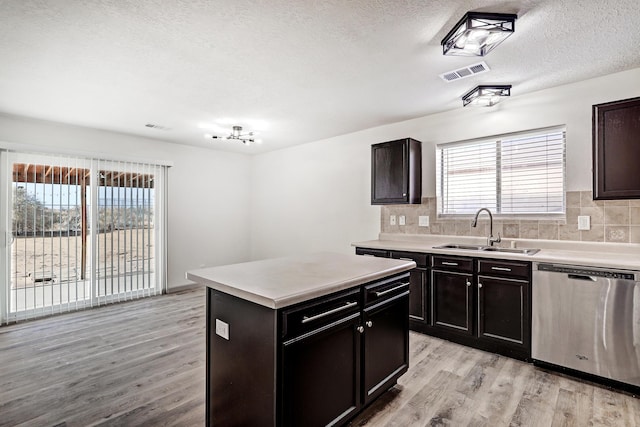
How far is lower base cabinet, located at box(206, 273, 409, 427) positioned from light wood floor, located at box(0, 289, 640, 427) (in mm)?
353

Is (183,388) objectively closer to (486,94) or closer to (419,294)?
(419,294)

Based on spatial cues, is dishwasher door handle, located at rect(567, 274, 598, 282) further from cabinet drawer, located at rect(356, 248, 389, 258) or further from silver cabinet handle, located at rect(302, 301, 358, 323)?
silver cabinet handle, located at rect(302, 301, 358, 323)

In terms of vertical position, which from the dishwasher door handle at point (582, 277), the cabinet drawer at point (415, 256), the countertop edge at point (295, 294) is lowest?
the dishwasher door handle at point (582, 277)

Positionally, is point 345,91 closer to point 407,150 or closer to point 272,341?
point 407,150

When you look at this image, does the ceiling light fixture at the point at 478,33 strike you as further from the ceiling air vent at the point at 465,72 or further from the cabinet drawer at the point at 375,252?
the cabinet drawer at the point at 375,252

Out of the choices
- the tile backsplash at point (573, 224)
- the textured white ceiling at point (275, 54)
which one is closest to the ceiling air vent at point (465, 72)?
the textured white ceiling at point (275, 54)

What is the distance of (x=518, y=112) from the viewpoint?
3.32 m

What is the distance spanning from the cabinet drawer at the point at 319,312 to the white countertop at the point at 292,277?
0.06 metres

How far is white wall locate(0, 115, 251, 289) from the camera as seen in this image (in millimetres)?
4266

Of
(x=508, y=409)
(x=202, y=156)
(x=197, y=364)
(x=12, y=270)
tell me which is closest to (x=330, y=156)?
(x=202, y=156)

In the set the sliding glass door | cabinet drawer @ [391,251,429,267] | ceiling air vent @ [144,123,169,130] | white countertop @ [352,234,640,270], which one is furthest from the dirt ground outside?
cabinet drawer @ [391,251,429,267]

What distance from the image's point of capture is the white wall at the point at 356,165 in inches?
117

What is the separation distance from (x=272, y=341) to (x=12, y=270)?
4.28 meters

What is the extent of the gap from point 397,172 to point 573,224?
182 cm
